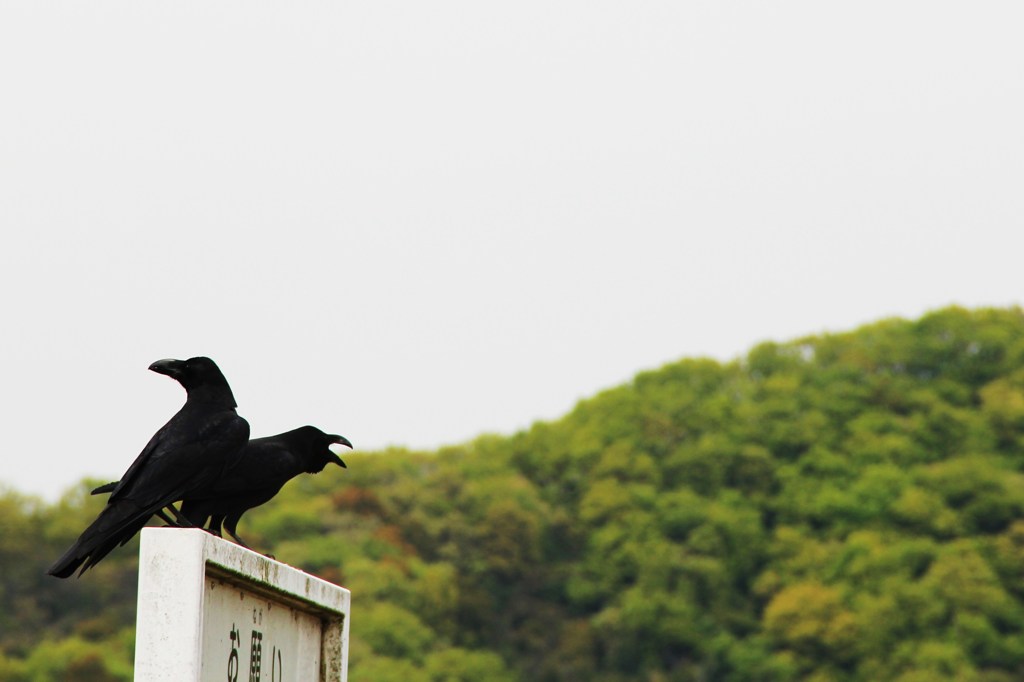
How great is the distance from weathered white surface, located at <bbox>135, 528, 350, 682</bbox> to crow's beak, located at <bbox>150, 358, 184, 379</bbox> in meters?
0.58

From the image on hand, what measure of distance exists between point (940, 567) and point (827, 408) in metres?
7.55

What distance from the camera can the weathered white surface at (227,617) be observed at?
11.7ft

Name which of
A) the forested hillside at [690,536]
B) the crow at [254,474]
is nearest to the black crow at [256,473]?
the crow at [254,474]

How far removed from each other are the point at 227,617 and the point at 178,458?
0.49 m

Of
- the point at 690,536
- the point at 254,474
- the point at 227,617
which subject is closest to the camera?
the point at 227,617

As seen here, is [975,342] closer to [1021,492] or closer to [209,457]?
[1021,492]

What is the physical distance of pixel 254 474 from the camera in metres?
4.51

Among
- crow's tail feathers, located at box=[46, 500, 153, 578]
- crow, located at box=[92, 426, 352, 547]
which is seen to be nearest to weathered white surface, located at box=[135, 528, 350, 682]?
crow's tail feathers, located at box=[46, 500, 153, 578]

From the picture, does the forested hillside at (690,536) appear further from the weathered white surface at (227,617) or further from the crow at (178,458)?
the crow at (178,458)

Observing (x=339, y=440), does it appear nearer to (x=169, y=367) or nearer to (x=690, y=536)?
(x=169, y=367)

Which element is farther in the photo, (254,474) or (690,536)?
(690,536)

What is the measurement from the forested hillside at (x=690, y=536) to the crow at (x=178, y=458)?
3541 centimetres

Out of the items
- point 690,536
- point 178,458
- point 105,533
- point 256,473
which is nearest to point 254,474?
point 256,473

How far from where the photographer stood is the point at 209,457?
421 centimetres
